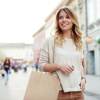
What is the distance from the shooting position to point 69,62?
383cm

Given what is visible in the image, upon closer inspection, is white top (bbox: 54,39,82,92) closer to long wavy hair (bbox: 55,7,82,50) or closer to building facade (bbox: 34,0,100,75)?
long wavy hair (bbox: 55,7,82,50)

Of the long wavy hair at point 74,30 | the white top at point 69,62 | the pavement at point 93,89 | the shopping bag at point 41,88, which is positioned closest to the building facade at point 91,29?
the pavement at point 93,89

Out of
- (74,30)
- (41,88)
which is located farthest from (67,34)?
(41,88)

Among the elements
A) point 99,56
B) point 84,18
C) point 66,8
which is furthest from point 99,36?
point 66,8

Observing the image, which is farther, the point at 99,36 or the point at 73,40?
the point at 99,36


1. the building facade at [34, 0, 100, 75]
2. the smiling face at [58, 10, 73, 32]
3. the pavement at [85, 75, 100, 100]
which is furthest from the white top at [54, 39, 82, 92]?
the building facade at [34, 0, 100, 75]

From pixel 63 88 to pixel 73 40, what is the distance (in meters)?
0.44

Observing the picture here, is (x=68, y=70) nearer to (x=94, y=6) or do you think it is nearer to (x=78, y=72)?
(x=78, y=72)

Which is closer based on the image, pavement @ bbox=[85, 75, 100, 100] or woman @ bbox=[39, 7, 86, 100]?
woman @ bbox=[39, 7, 86, 100]

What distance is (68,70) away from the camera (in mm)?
3748

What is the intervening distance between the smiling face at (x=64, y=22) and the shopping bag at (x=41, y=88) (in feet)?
1.73

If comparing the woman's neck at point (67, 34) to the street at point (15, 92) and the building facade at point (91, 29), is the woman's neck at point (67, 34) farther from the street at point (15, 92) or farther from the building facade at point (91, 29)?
the building facade at point (91, 29)

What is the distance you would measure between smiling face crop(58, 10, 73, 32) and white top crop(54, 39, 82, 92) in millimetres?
155

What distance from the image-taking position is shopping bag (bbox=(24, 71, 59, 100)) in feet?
11.8
